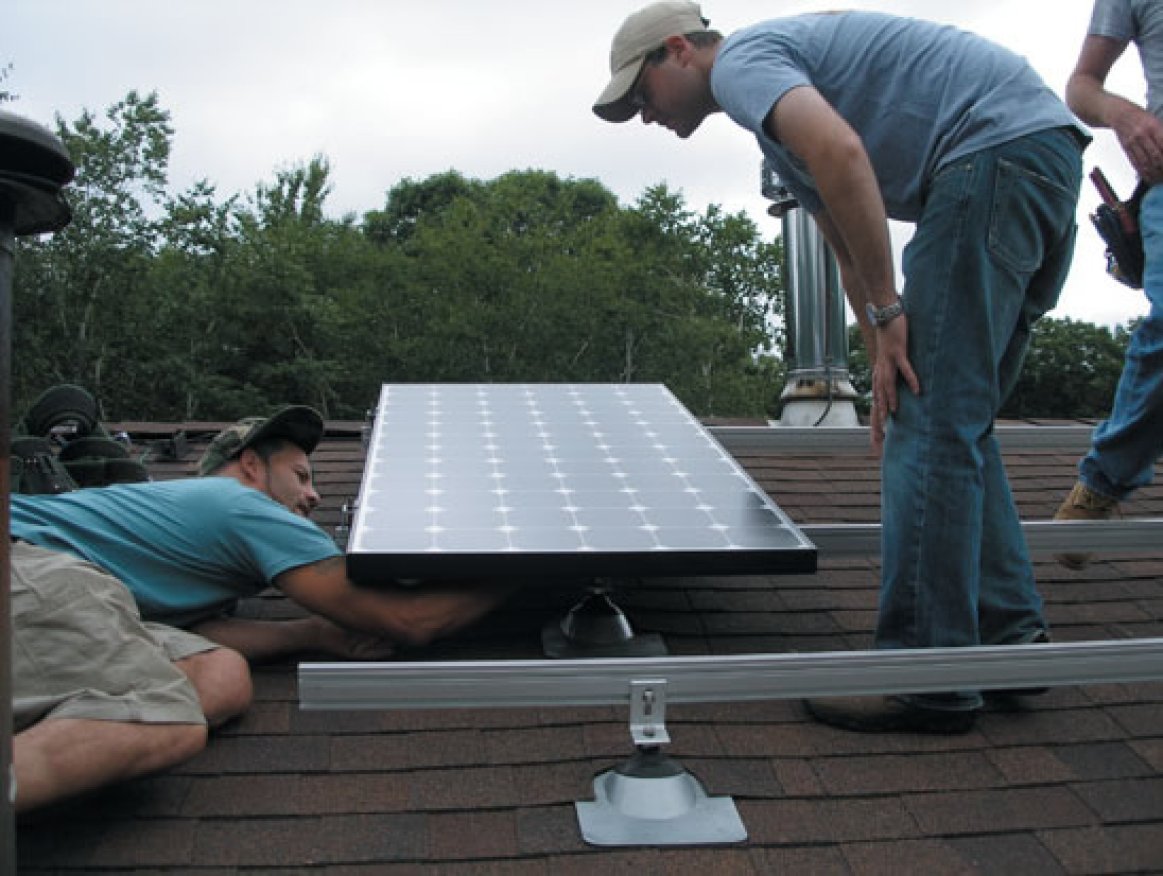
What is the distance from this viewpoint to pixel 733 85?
7.66 feet

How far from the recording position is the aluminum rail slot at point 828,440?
4.70 metres

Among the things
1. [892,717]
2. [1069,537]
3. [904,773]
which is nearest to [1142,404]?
[1069,537]

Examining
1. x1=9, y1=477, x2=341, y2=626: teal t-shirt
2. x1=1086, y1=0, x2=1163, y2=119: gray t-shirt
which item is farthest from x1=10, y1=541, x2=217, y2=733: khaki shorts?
x1=1086, y1=0, x2=1163, y2=119: gray t-shirt

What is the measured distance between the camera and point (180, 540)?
257cm

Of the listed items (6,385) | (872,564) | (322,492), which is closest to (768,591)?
(872,564)

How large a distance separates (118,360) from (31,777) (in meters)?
28.0

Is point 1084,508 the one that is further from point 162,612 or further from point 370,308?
point 370,308

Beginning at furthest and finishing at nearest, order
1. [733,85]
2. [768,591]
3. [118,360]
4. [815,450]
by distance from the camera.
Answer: [118,360] < [815,450] < [768,591] < [733,85]

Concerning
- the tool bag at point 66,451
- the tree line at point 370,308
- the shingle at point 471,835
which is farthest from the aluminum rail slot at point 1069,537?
the tree line at point 370,308

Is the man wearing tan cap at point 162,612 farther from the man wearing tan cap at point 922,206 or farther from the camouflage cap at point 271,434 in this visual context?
the man wearing tan cap at point 922,206

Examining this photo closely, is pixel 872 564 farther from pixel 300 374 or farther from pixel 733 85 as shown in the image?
pixel 300 374

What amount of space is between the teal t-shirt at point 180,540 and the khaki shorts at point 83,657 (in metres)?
0.34

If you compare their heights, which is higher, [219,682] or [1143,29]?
[1143,29]

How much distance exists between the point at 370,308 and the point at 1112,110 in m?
28.8
